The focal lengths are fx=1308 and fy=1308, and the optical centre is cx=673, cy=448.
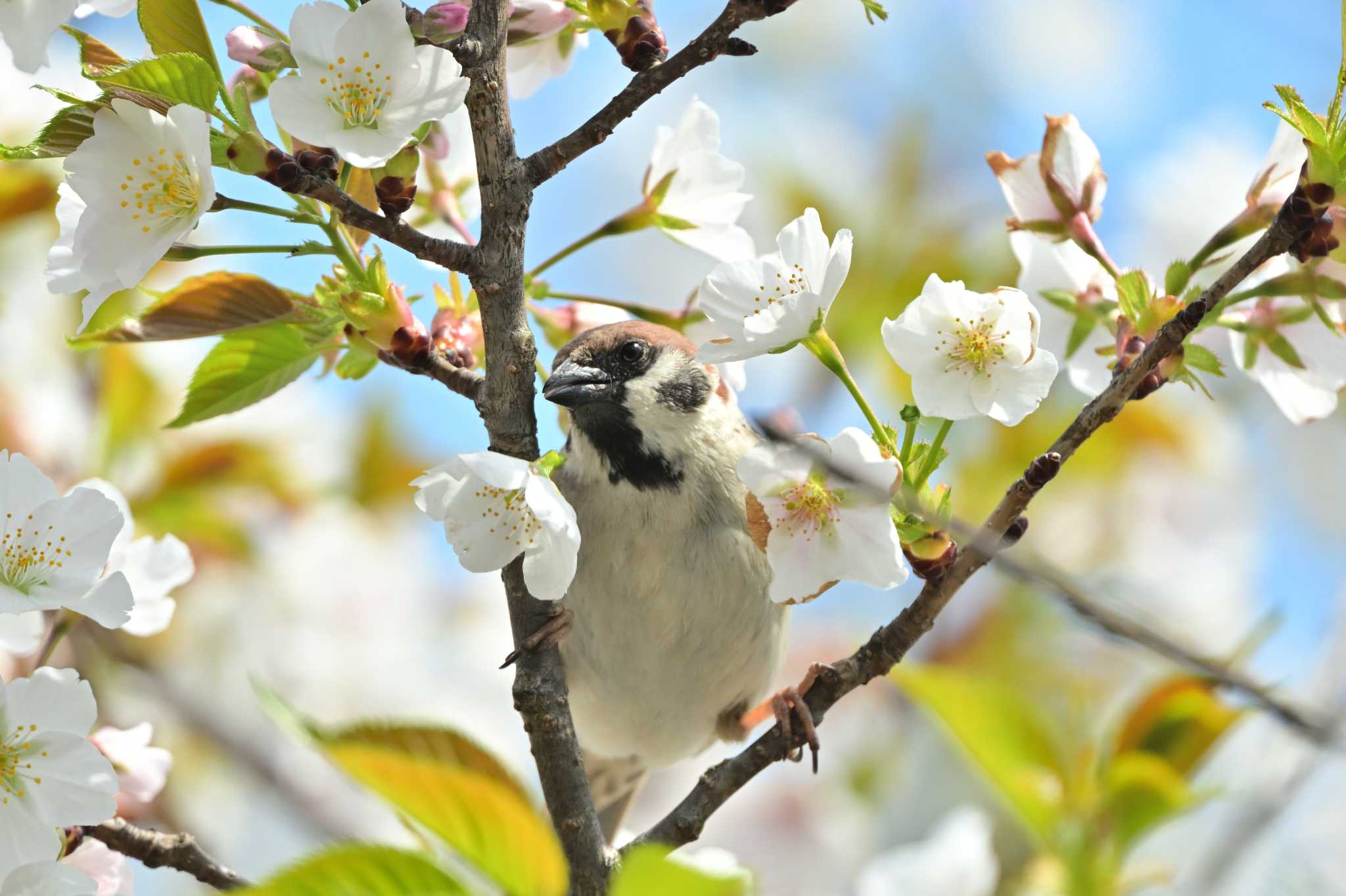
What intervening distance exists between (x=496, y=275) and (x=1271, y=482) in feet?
12.1

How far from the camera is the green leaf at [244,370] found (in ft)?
4.98

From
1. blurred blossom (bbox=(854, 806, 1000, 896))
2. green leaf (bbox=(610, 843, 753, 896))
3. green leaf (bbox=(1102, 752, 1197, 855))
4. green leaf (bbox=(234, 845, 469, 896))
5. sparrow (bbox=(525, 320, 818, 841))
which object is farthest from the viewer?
sparrow (bbox=(525, 320, 818, 841))

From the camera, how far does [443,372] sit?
4.95 ft

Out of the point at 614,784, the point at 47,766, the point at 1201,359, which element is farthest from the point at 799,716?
the point at 614,784

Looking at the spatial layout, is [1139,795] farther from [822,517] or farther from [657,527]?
[822,517]

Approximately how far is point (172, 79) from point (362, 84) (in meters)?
0.17

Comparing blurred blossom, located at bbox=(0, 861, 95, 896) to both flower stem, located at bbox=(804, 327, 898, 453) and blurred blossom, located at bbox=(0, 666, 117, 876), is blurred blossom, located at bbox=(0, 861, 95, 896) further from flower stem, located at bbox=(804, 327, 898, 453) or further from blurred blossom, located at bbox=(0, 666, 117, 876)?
flower stem, located at bbox=(804, 327, 898, 453)

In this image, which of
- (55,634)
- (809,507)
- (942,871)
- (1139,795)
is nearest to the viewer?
(809,507)

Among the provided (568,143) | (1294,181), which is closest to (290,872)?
(568,143)

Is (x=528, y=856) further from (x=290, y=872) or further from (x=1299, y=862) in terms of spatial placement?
(x=1299, y=862)

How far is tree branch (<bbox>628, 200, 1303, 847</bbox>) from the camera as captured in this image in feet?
4.04

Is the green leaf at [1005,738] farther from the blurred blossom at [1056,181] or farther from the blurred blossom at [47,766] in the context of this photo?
the blurred blossom at [47,766]

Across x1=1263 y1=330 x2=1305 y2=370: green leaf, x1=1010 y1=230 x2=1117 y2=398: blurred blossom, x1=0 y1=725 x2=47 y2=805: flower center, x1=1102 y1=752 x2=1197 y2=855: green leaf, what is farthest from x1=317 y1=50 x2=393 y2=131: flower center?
x1=1102 y1=752 x2=1197 y2=855: green leaf

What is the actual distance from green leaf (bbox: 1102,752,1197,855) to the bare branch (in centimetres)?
118
